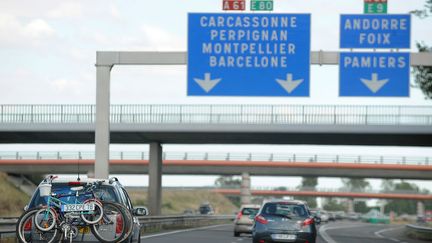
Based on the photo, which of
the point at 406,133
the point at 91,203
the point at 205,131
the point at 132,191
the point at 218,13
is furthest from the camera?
the point at 132,191

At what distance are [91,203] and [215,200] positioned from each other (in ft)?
350

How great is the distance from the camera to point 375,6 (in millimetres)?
30078

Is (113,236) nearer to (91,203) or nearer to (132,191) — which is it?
(91,203)

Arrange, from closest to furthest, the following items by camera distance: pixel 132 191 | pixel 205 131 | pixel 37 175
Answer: pixel 205 131 < pixel 37 175 < pixel 132 191

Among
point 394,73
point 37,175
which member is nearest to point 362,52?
point 394,73

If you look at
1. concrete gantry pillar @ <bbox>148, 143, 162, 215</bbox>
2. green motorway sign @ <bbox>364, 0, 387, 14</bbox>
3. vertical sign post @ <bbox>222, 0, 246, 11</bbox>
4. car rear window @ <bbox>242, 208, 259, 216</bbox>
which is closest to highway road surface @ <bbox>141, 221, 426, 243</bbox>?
car rear window @ <bbox>242, 208, 259, 216</bbox>

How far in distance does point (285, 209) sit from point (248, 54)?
7846 millimetres

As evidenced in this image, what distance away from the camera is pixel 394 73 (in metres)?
30.7

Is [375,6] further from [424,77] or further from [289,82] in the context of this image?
[424,77]

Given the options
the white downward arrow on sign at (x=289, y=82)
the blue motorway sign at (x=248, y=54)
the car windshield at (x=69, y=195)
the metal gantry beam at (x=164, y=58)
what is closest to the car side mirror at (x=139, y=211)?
the car windshield at (x=69, y=195)

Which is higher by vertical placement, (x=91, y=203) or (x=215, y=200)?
(x=91, y=203)

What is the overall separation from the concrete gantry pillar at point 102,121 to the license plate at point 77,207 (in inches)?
701

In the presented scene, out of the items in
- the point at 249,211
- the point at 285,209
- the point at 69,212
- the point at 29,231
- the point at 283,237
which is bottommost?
the point at 249,211

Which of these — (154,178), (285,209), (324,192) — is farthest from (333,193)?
(285,209)
